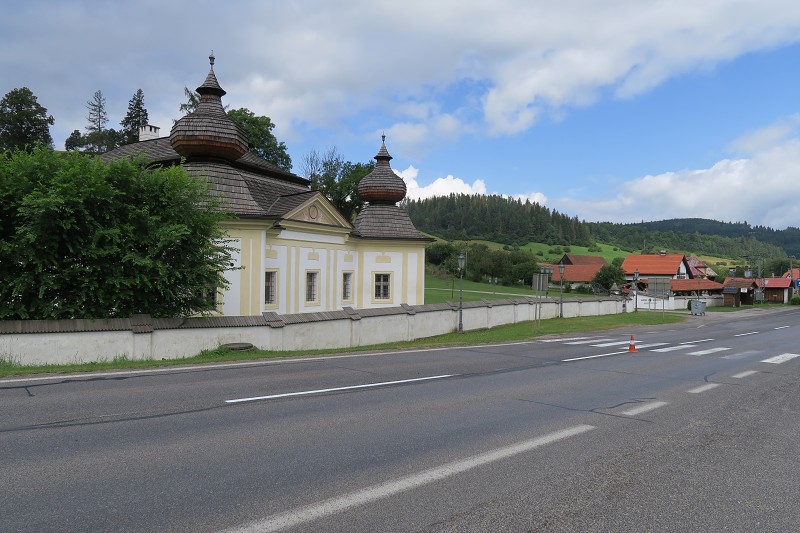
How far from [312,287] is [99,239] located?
1378 cm

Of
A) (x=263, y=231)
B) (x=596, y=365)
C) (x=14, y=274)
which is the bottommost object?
(x=596, y=365)

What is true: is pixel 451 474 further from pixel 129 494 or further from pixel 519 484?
pixel 129 494

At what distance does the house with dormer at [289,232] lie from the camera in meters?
23.1

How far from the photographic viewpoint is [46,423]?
268 inches

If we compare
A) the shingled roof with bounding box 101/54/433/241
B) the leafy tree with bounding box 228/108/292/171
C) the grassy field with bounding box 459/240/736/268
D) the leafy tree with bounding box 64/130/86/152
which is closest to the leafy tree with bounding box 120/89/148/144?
the leafy tree with bounding box 64/130/86/152

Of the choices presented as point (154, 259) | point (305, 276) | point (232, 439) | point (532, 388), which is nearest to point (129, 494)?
point (232, 439)

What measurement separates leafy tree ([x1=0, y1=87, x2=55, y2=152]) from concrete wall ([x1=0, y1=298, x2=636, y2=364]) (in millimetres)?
55658

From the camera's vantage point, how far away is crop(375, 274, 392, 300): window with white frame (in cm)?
3194

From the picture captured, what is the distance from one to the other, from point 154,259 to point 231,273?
27.3ft

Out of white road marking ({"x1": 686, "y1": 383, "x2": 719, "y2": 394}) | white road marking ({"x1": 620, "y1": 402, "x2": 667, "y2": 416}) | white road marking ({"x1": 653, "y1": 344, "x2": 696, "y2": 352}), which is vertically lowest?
white road marking ({"x1": 653, "y1": 344, "x2": 696, "y2": 352})

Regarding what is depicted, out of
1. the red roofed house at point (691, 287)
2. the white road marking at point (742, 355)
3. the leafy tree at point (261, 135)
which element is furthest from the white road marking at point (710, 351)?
the red roofed house at point (691, 287)

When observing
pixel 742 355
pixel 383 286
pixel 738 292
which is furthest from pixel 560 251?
pixel 742 355

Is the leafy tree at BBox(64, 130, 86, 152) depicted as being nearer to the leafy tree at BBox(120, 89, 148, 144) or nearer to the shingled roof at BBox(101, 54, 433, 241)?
the leafy tree at BBox(120, 89, 148, 144)

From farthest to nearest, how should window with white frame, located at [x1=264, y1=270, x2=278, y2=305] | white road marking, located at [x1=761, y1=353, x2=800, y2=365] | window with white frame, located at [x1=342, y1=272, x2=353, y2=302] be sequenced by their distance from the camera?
window with white frame, located at [x1=342, y1=272, x2=353, y2=302] < window with white frame, located at [x1=264, y1=270, x2=278, y2=305] < white road marking, located at [x1=761, y1=353, x2=800, y2=365]
